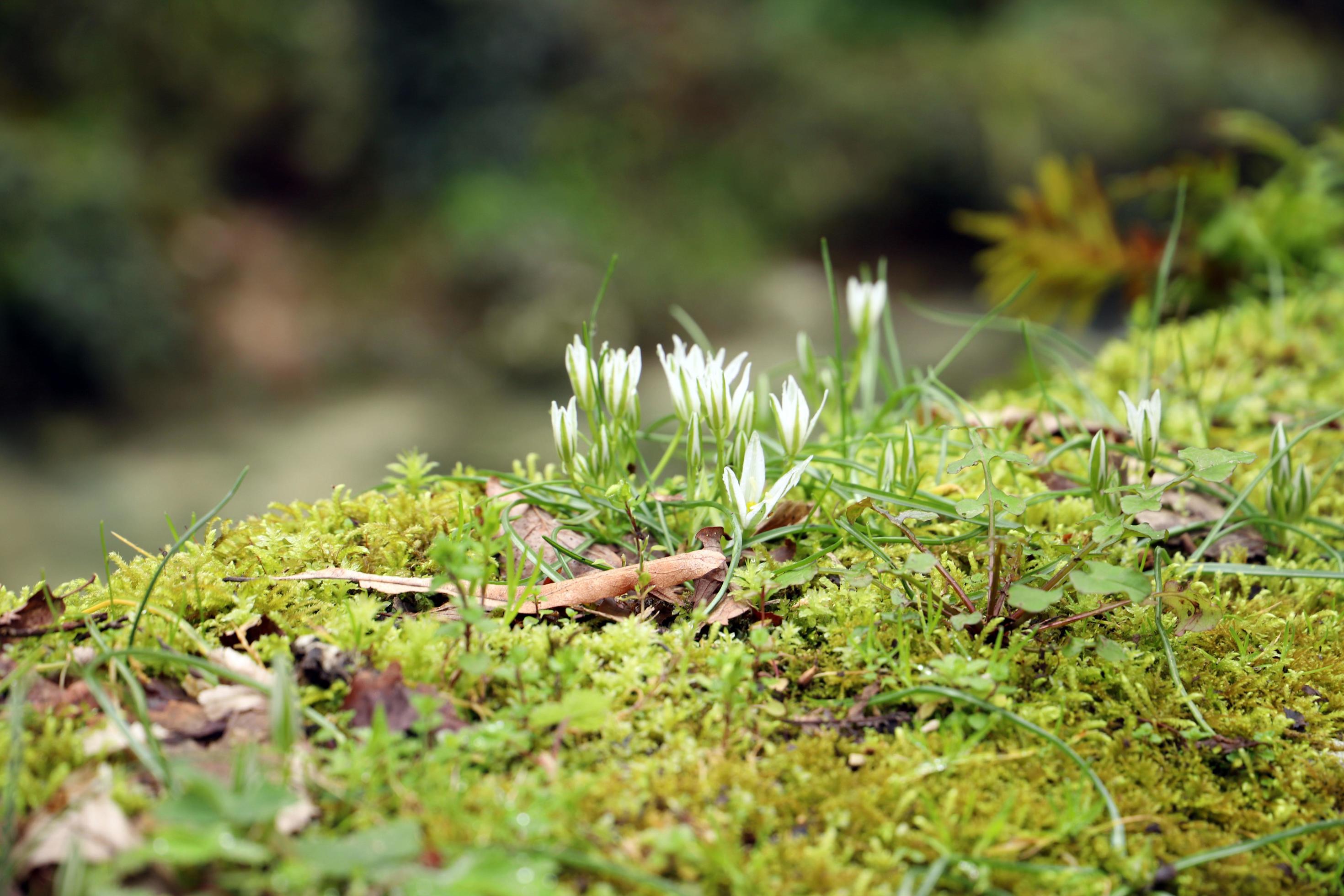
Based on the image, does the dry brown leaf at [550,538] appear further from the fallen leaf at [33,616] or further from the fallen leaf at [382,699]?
the fallen leaf at [33,616]

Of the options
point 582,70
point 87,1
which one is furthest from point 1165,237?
point 87,1

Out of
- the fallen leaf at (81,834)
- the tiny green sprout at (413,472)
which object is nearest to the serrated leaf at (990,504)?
the tiny green sprout at (413,472)

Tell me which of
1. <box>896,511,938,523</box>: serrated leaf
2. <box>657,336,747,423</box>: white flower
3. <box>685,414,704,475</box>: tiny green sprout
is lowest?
<box>896,511,938,523</box>: serrated leaf

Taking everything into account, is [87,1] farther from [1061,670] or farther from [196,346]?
[1061,670]

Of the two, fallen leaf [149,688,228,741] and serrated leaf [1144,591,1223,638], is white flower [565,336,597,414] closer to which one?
fallen leaf [149,688,228,741]

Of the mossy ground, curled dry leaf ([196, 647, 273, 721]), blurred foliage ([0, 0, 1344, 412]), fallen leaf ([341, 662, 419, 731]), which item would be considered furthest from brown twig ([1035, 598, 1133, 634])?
blurred foliage ([0, 0, 1344, 412])

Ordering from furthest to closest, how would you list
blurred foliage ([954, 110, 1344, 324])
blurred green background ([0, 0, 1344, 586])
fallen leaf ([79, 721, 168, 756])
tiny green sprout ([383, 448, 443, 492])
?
blurred green background ([0, 0, 1344, 586])
blurred foliage ([954, 110, 1344, 324])
tiny green sprout ([383, 448, 443, 492])
fallen leaf ([79, 721, 168, 756])

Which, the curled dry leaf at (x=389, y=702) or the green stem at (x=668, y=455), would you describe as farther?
the green stem at (x=668, y=455)
